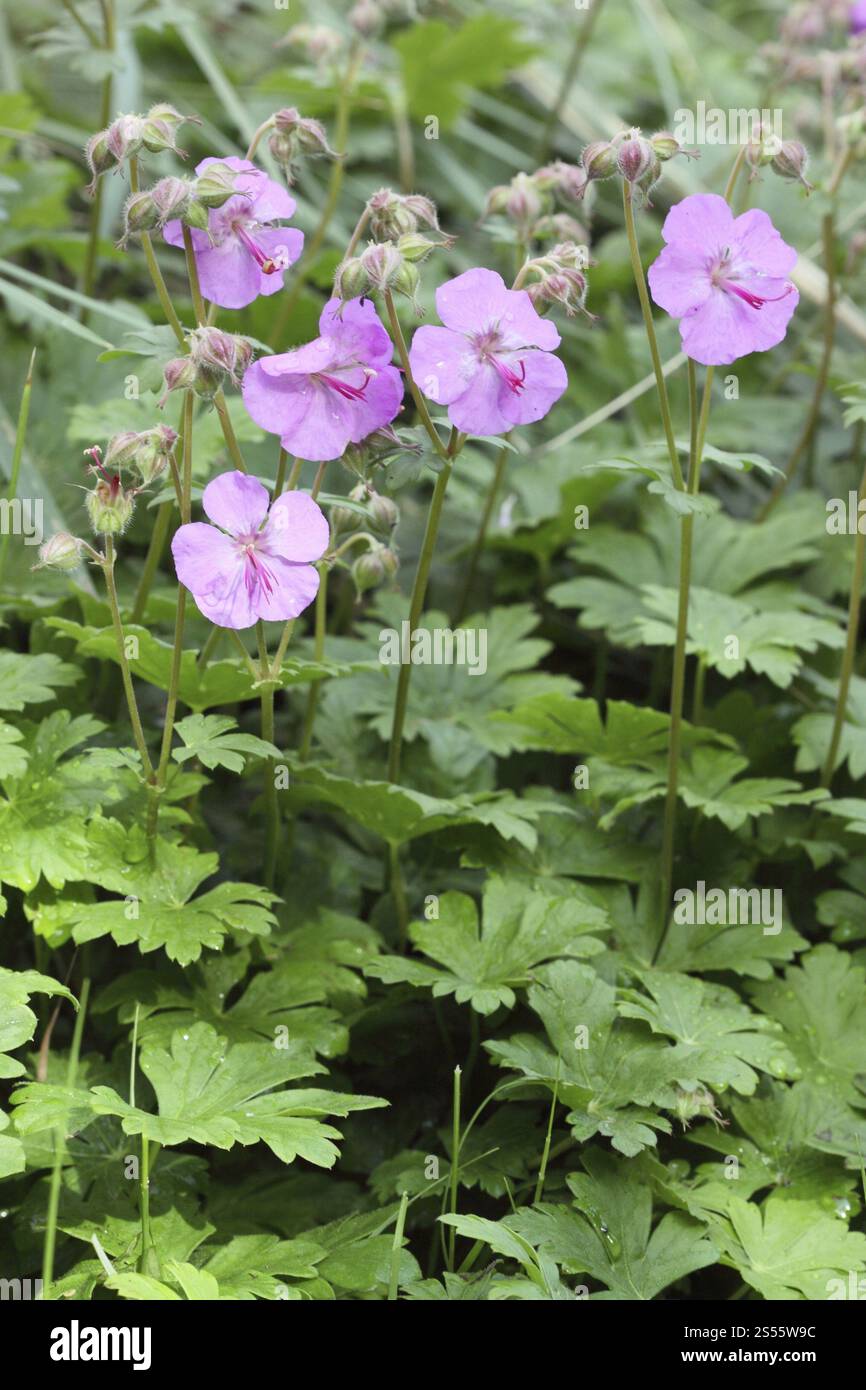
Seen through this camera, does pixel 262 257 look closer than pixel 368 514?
Yes

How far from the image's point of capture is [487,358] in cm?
184

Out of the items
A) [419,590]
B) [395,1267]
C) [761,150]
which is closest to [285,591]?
[419,590]

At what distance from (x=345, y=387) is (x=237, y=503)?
0.21 metres

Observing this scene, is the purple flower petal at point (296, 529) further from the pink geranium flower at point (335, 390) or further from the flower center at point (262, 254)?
the flower center at point (262, 254)

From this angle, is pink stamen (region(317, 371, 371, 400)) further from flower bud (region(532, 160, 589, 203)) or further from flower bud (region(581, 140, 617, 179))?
flower bud (region(532, 160, 589, 203))

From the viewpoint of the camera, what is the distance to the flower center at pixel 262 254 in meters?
1.87

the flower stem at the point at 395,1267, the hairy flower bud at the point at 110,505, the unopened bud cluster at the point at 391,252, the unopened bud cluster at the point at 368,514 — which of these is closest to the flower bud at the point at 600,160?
the unopened bud cluster at the point at 391,252

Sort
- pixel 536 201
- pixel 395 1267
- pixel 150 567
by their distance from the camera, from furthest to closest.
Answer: pixel 536 201 → pixel 150 567 → pixel 395 1267

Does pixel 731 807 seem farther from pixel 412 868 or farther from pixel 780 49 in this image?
pixel 780 49

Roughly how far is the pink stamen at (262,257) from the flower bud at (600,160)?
1.46 ft

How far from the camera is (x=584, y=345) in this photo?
12.7 feet

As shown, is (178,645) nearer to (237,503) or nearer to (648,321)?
(237,503)

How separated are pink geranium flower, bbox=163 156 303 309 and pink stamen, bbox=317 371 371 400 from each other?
192 millimetres
